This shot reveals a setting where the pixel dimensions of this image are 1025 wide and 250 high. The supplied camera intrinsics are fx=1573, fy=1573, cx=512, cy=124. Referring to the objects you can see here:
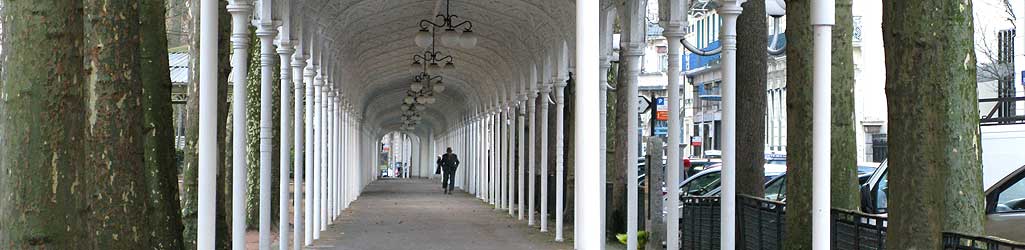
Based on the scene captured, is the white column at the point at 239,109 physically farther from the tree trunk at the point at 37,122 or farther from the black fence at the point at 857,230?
the tree trunk at the point at 37,122

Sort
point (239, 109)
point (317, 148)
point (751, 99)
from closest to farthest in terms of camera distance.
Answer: point (239, 109), point (751, 99), point (317, 148)

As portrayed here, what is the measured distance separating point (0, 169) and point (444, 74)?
33690mm

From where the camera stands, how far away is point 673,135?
15445mm

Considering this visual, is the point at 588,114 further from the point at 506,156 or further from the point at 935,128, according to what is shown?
the point at 506,156

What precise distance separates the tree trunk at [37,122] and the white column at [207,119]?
243 centimetres

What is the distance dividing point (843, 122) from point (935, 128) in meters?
3.40

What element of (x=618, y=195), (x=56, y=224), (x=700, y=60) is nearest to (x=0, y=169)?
(x=56, y=224)

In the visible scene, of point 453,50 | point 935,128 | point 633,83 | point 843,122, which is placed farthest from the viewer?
point 453,50

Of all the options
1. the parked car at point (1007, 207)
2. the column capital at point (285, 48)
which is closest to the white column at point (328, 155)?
the column capital at point (285, 48)

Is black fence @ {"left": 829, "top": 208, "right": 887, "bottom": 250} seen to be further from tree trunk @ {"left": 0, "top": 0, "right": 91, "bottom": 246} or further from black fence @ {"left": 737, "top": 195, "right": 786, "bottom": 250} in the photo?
tree trunk @ {"left": 0, "top": 0, "right": 91, "bottom": 246}

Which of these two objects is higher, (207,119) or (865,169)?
(207,119)

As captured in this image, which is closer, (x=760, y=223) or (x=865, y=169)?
(x=760, y=223)

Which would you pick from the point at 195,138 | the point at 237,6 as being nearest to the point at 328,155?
the point at 195,138

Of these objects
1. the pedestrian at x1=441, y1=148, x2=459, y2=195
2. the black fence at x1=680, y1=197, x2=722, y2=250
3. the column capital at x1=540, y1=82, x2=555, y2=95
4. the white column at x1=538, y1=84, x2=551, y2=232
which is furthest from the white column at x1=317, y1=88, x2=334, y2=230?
the pedestrian at x1=441, y1=148, x2=459, y2=195
